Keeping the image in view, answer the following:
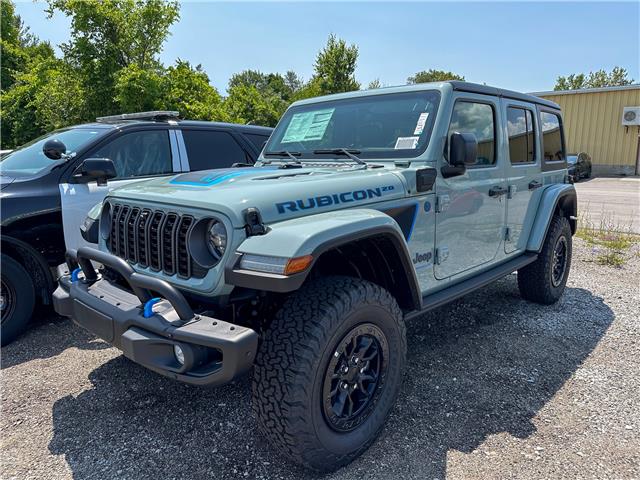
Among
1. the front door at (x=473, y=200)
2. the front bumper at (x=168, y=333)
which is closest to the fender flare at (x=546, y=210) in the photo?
the front door at (x=473, y=200)

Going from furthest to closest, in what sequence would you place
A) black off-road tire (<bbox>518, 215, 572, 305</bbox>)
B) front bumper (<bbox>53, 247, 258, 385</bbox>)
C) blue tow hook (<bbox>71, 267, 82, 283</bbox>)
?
black off-road tire (<bbox>518, 215, 572, 305</bbox>), blue tow hook (<bbox>71, 267, 82, 283</bbox>), front bumper (<bbox>53, 247, 258, 385</bbox>)

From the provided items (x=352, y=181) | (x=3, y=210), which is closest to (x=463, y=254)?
(x=352, y=181)

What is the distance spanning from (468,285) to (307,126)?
173cm

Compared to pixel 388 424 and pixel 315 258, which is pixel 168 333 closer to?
pixel 315 258

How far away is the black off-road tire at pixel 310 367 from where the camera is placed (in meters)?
2.05

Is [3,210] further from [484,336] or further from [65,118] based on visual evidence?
[65,118]

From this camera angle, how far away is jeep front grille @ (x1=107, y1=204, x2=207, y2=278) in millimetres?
2297

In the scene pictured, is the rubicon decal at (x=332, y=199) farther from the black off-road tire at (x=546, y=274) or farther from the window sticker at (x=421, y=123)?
the black off-road tire at (x=546, y=274)

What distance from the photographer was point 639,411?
2.85m

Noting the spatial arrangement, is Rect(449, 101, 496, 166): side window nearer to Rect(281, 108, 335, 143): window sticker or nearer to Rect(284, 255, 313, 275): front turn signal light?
Rect(281, 108, 335, 143): window sticker

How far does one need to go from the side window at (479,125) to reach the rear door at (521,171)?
250 mm

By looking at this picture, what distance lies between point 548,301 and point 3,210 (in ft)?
16.1

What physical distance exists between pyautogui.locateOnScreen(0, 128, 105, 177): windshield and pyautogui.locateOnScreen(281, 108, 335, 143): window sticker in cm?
186

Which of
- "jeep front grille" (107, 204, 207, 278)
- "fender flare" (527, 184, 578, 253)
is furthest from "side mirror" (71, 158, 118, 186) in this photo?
"fender flare" (527, 184, 578, 253)
